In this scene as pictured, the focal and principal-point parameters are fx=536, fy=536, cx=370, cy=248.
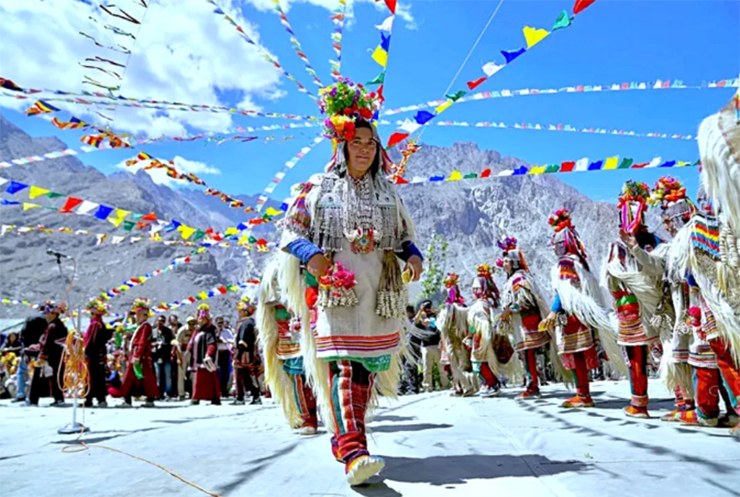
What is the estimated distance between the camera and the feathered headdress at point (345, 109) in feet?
9.75

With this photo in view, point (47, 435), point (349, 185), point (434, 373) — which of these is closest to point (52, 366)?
point (47, 435)

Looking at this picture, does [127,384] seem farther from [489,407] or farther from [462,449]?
[462,449]

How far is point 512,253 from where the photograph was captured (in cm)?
725

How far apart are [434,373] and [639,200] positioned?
8.79 metres

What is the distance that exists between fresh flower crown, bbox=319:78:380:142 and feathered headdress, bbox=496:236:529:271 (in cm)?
454

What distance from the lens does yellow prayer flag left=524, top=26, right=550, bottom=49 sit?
121 inches

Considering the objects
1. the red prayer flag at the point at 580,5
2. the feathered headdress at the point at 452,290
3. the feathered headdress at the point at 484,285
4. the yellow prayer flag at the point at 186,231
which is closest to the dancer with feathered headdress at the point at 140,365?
the yellow prayer flag at the point at 186,231

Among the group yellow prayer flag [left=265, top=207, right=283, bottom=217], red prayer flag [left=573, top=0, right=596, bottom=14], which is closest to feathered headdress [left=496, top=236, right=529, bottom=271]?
yellow prayer flag [left=265, top=207, right=283, bottom=217]

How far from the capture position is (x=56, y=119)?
179 inches

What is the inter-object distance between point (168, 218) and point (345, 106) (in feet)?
235

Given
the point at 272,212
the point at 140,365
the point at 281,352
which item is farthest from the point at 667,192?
the point at 140,365

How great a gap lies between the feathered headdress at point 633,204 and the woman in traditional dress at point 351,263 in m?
1.92

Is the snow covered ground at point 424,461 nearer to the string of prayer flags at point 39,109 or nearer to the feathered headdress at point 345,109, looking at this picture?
the feathered headdress at point 345,109

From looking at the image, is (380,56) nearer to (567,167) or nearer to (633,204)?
(567,167)
